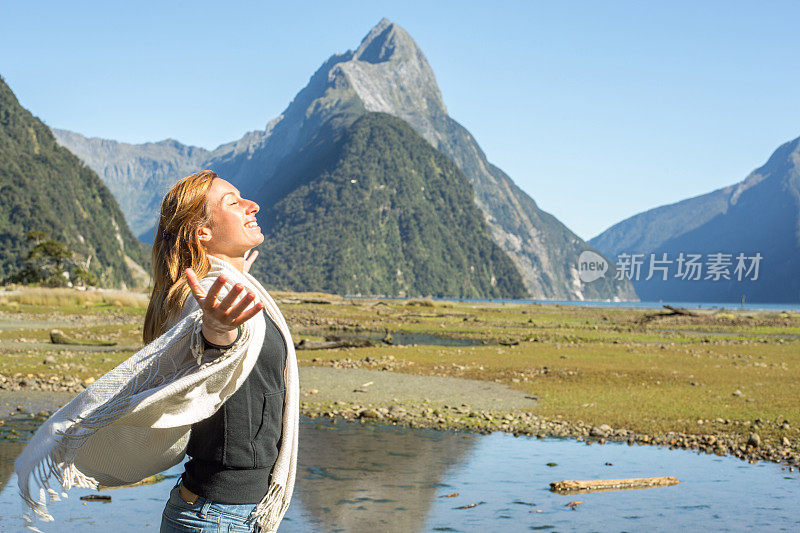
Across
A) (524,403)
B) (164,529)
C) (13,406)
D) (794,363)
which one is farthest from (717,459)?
(794,363)

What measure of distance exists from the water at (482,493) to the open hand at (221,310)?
5.73m

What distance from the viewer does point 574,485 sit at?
31.8ft

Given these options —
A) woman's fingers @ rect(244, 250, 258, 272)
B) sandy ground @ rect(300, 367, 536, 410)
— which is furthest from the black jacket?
sandy ground @ rect(300, 367, 536, 410)

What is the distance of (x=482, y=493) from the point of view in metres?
9.52

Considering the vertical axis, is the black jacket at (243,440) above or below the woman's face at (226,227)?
below

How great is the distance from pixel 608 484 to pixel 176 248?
8.37m

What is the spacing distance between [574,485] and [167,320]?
7.94 metres

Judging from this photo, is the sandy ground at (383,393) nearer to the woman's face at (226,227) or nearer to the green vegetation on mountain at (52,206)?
the woman's face at (226,227)

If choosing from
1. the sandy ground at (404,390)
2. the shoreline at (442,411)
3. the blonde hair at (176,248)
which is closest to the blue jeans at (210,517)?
the blonde hair at (176,248)

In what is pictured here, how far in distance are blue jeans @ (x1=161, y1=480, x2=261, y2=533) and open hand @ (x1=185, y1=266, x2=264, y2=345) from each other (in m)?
0.83

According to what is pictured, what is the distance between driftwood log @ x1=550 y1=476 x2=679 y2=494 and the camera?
9672 mm

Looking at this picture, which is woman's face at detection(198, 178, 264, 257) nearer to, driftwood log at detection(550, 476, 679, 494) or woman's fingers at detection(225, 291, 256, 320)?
woman's fingers at detection(225, 291, 256, 320)

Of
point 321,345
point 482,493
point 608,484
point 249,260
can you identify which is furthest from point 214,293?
point 321,345

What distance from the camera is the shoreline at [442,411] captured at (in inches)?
495
